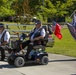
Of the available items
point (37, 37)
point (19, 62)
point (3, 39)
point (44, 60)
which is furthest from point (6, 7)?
point (19, 62)

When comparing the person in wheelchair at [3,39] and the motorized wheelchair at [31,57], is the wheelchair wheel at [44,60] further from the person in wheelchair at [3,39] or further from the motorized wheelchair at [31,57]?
the person in wheelchair at [3,39]

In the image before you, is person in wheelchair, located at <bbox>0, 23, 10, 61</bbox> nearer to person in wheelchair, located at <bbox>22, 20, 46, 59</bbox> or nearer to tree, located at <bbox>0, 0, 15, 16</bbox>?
person in wheelchair, located at <bbox>22, 20, 46, 59</bbox>

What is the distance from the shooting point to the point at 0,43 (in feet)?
39.5

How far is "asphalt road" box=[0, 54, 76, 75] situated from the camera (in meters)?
9.16

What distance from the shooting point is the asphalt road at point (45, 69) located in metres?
9.16

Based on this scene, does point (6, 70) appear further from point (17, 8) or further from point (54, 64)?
point (17, 8)

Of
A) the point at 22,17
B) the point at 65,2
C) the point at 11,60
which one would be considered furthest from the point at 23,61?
the point at 65,2

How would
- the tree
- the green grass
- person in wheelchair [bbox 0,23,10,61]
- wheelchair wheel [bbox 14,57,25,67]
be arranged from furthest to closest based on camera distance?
the tree < the green grass < person in wheelchair [bbox 0,23,10,61] < wheelchair wheel [bbox 14,57,25,67]

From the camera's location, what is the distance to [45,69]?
384 inches

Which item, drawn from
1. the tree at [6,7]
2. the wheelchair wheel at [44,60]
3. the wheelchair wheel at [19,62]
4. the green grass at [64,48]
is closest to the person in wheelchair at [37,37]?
the wheelchair wheel at [19,62]

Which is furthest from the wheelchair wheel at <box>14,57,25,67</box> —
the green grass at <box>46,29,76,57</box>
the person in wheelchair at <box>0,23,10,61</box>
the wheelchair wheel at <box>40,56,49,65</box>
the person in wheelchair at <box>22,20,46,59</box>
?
the green grass at <box>46,29,76,57</box>

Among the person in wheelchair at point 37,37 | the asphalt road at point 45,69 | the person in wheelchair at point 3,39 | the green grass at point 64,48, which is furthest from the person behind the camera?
the green grass at point 64,48

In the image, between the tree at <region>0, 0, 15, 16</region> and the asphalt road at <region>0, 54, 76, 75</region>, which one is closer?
the asphalt road at <region>0, 54, 76, 75</region>

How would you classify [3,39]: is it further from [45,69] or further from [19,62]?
[45,69]
